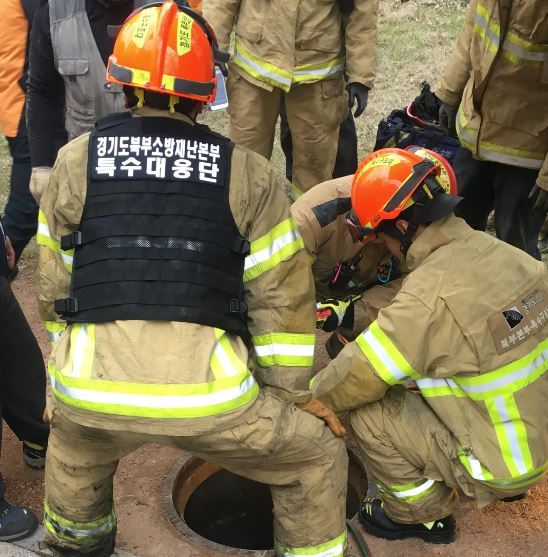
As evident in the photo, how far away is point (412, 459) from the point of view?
3148mm

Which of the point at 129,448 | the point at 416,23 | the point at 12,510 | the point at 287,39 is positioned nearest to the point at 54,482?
the point at 129,448

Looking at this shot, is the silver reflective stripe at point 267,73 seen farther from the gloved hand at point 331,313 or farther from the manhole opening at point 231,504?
the manhole opening at point 231,504

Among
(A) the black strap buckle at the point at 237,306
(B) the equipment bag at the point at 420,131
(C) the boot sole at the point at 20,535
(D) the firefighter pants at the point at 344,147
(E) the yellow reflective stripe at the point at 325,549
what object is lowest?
(C) the boot sole at the point at 20,535

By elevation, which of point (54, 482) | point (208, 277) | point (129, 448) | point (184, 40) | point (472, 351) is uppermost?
point (184, 40)

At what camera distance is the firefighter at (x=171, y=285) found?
8.05 feet

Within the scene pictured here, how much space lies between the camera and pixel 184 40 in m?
2.55

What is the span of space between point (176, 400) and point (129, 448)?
41cm

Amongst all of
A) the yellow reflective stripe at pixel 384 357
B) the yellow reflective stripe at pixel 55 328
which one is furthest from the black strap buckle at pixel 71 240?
the yellow reflective stripe at pixel 384 357

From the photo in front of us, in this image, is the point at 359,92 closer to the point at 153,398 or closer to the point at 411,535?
the point at 411,535

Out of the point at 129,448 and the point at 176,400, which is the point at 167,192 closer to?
the point at 176,400

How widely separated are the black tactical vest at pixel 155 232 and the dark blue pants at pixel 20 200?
2.45 m

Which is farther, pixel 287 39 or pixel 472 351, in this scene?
pixel 287 39

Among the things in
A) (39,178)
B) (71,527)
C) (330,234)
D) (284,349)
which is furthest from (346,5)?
(71,527)

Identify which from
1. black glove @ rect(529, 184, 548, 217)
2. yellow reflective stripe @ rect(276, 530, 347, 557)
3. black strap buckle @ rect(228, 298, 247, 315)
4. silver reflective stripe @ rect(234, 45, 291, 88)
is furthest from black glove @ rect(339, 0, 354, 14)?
yellow reflective stripe @ rect(276, 530, 347, 557)
